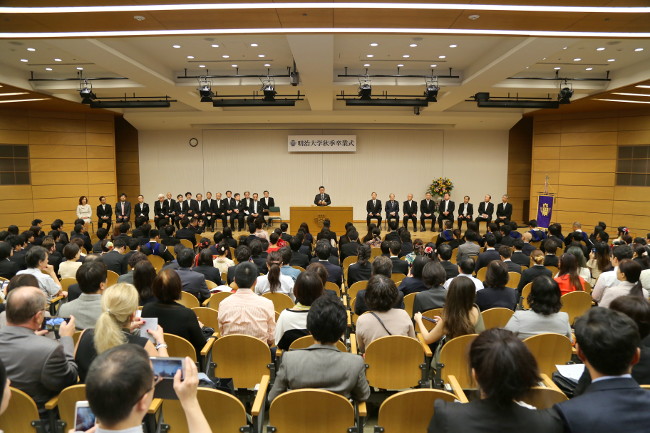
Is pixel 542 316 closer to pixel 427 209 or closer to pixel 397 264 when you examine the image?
pixel 397 264

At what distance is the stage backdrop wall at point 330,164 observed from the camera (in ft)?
56.4

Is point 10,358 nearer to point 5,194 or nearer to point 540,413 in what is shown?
point 540,413

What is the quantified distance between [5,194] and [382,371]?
48.3 feet

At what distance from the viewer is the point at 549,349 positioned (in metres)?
3.45

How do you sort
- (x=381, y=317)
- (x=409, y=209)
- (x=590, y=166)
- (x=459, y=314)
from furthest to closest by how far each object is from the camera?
1. (x=409, y=209)
2. (x=590, y=166)
3. (x=381, y=317)
4. (x=459, y=314)

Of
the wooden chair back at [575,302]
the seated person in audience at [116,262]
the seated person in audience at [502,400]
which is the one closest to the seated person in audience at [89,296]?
the seated person in audience at [502,400]

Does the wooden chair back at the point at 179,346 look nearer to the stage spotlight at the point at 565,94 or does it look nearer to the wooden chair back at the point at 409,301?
the wooden chair back at the point at 409,301

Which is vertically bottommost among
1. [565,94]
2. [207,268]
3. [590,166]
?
[207,268]

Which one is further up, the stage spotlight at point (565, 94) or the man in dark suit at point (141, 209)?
the stage spotlight at point (565, 94)

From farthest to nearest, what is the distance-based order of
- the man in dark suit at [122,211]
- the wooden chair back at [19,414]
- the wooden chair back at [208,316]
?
the man in dark suit at [122,211] → the wooden chair back at [208,316] → the wooden chair back at [19,414]

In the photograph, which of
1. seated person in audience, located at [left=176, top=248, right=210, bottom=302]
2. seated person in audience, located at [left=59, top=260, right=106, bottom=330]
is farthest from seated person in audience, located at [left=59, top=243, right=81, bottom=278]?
seated person in audience, located at [left=59, top=260, right=106, bottom=330]

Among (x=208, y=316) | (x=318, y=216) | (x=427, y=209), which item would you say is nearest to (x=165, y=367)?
(x=208, y=316)

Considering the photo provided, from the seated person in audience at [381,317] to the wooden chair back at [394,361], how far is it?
0.17 metres

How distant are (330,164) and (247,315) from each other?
13.7 metres
